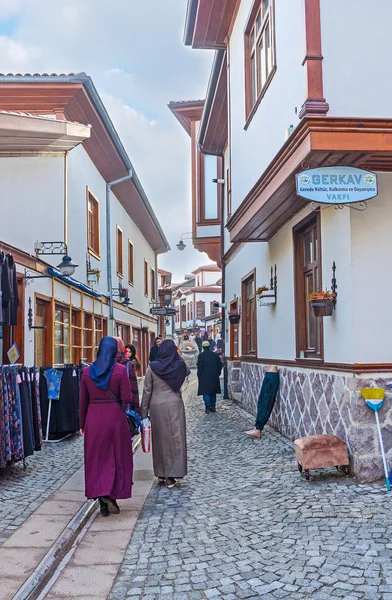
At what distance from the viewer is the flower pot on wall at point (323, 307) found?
6.69m

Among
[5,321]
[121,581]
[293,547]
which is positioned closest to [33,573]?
[121,581]

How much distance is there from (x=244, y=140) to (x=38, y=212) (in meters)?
4.02

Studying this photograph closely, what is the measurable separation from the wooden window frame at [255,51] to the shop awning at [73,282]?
176 inches

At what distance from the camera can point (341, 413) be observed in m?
6.47

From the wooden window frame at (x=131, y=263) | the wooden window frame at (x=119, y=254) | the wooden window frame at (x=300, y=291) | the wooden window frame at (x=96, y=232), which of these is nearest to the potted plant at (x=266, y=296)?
the wooden window frame at (x=300, y=291)

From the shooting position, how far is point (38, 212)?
11180 millimetres

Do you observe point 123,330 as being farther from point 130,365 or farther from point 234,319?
point 130,365

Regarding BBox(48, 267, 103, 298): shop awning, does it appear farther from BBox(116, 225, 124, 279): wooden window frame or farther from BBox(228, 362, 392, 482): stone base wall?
BBox(228, 362, 392, 482): stone base wall

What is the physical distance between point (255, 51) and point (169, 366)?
207 inches

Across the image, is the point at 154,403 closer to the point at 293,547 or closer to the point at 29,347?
the point at 293,547

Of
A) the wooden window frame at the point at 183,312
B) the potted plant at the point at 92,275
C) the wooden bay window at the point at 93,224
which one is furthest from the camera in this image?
the wooden window frame at the point at 183,312

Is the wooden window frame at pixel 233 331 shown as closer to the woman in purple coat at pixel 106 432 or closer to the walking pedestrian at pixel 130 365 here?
the walking pedestrian at pixel 130 365

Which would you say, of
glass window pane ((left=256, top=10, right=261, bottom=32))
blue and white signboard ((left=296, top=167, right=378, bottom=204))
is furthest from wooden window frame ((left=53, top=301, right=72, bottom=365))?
blue and white signboard ((left=296, top=167, right=378, bottom=204))

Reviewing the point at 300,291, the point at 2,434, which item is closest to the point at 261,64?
the point at 300,291
